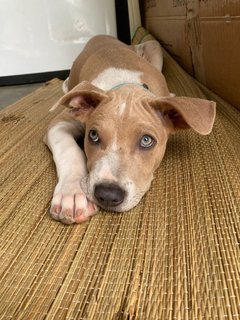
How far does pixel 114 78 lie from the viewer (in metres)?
2.30

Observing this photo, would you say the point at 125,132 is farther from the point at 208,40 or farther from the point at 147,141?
the point at 208,40

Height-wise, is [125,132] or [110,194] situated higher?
[125,132]

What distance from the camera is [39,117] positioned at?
292 cm

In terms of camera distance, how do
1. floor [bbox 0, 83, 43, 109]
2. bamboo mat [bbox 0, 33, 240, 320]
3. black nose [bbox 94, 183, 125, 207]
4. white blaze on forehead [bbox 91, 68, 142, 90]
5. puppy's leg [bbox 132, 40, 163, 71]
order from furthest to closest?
floor [bbox 0, 83, 43, 109], puppy's leg [bbox 132, 40, 163, 71], white blaze on forehead [bbox 91, 68, 142, 90], black nose [bbox 94, 183, 125, 207], bamboo mat [bbox 0, 33, 240, 320]

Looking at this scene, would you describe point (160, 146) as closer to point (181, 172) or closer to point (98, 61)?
point (181, 172)

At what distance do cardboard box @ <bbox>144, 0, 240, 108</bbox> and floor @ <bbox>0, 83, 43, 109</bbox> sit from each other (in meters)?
1.77

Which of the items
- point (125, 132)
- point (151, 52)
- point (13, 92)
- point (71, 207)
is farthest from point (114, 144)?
point (13, 92)

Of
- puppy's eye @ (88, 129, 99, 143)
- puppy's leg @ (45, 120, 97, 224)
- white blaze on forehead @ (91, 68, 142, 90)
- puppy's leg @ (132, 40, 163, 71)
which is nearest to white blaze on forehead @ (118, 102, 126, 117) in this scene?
puppy's eye @ (88, 129, 99, 143)

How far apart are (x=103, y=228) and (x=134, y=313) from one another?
435mm

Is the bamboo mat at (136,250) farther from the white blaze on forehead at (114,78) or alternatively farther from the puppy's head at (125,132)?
the white blaze on forehead at (114,78)

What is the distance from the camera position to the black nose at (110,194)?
1.45 m

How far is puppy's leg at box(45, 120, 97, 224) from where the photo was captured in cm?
146

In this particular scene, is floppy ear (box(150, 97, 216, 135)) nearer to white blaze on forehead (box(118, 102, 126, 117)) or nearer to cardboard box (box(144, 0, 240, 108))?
white blaze on forehead (box(118, 102, 126, 117))

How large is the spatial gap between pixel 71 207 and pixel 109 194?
15 centimetres
